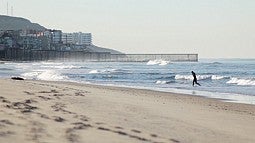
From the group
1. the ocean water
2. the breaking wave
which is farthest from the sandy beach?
the breaking wave

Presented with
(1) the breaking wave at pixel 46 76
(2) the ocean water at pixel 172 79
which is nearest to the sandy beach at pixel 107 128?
(2) the ocean water at pixel 172 79

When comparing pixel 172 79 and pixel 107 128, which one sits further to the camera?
pixel 172 79

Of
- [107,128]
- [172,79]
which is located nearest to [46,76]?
[172,79]

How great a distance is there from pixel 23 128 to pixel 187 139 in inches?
100.0

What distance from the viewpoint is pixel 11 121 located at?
616 cm

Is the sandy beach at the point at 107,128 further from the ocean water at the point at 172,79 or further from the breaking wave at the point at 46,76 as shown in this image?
the breaking wave at the point at 46,76

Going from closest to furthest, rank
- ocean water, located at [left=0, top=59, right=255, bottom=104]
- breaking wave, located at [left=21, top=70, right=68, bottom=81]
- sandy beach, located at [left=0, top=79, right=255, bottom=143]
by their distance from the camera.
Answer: sandy beach, located at [left=0, top=79, right=255, bottom=143] < ocean water, located at [left=0, top=59, right=255, bottom=104] < breaking wave, located at [left=21, top=70, right=68, bottom=81]

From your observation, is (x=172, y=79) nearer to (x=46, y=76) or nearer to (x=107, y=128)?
(x=46, y=76)

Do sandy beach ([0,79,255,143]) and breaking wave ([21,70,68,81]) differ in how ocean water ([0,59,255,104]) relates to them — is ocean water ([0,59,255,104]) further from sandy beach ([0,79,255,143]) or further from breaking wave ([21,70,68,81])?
sandy beach ([0,79,255,143])

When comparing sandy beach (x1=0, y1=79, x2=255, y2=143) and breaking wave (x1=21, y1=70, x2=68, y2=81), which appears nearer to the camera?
sandy beach (x1=0, y1=79, x2=255, y2=143)

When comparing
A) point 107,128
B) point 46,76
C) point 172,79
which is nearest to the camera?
point 107,128

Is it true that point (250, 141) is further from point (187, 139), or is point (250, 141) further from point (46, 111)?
point (46, 111)

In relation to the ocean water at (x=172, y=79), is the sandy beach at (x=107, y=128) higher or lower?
higher

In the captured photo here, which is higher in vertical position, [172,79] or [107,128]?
[107,128]
